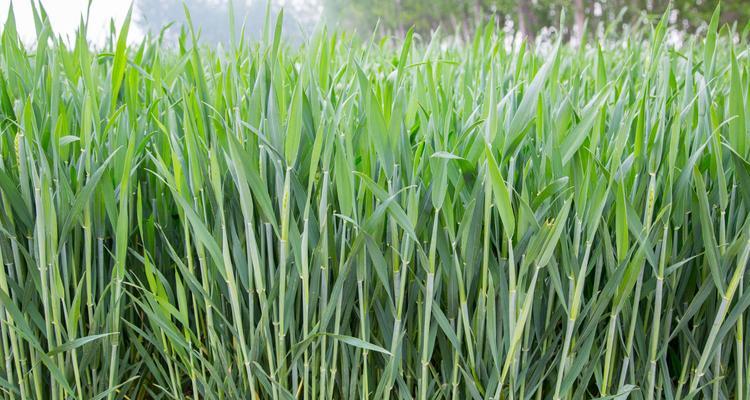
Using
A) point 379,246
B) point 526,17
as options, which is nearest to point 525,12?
point 526,17

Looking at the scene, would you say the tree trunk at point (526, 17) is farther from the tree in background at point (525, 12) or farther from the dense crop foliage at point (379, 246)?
the dense crop foliage at point (379, 246)

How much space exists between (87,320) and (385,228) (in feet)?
1.17

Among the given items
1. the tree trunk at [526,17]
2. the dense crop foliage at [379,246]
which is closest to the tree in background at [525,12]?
the tree trunk at [526,17]

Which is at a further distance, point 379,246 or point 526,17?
point 526,17

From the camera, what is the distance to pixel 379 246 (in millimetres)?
576

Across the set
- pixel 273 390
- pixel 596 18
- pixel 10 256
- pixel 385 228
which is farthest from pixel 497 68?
pixel 596 18

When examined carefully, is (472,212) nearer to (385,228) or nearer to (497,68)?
(385,228)

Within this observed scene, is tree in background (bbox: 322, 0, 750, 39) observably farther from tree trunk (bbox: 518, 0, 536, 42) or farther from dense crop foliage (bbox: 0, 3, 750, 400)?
dense crop foliage (bbox: 0, 3, 750, 400)

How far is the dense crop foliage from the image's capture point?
0.54 metres

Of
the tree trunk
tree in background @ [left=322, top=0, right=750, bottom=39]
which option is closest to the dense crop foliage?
tree in background @ [left=322, top=0, right=750, bottom=39]

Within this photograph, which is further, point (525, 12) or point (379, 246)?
point (525, 12)

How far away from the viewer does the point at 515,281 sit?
A: 1.82ft

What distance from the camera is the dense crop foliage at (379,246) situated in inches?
21.5

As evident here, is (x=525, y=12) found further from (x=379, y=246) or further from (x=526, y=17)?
(x=379, y=246)
